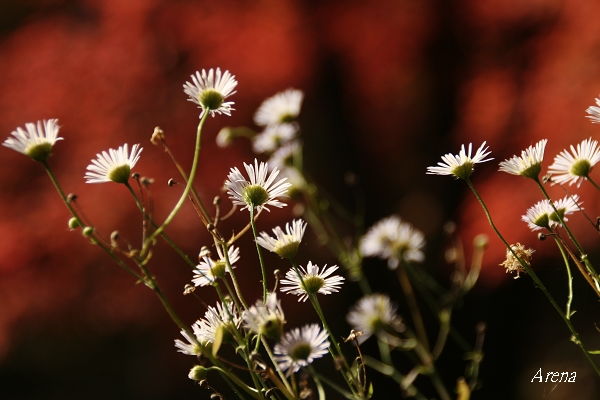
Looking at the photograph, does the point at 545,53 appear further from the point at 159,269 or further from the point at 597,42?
the point at 159,269

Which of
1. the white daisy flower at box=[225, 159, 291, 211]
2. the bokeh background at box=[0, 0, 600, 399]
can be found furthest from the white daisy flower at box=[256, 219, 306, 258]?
the bokeh background at box=[0, 0, 600, 399]

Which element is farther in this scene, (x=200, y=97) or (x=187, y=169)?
(x=187, y=169)

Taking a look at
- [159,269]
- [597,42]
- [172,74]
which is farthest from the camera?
[172,74]

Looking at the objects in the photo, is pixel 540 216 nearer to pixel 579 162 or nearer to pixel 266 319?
pixel 579 162

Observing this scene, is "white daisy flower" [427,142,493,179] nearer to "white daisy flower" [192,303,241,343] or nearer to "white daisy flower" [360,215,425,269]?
"white daisy flower" [192,303,241,343]

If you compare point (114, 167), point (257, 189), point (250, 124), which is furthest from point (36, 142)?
point (250, 124)

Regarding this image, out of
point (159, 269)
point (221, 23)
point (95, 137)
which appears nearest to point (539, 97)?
point (221, 23)

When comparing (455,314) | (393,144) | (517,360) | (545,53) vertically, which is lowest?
(517,360)

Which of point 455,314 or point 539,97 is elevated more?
point 539,97
